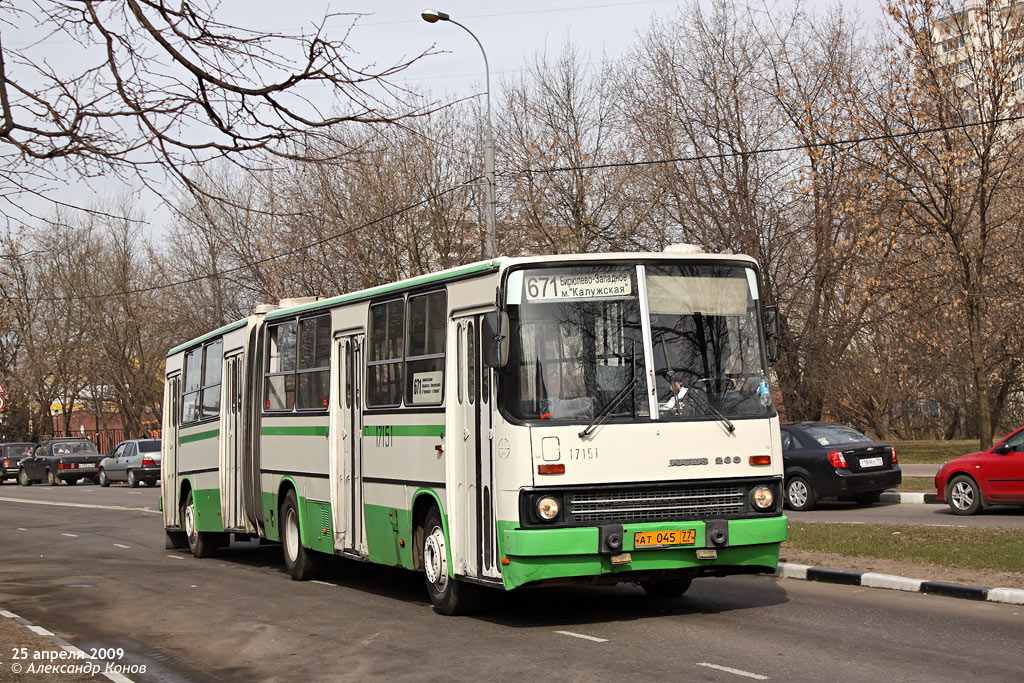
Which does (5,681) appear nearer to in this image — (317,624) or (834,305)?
(317,624)

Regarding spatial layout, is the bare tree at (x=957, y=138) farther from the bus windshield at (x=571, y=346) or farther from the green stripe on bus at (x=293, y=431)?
the bus windshield at (x=571, y=346)

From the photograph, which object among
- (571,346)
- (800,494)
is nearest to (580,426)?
(571,346)

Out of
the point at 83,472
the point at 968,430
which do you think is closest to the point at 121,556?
the point at 83,472

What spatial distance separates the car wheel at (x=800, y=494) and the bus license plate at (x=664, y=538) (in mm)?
11964

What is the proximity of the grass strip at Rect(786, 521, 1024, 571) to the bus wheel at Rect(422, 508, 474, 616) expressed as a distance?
17.0 feet

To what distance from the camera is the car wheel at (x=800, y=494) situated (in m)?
21.8

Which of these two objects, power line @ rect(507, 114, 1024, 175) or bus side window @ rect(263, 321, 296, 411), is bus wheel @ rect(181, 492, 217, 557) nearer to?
bus side window @ rect(263, 321, 296, 411)

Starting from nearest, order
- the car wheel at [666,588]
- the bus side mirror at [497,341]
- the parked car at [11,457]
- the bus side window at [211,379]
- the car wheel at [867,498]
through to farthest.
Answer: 1. the bus side mirror at [497,341]
2. the car wheel at [666,588]
3. the bus side window at [211,379]
4. the car wheel at [867,498]
5. the parked car at [11,457]

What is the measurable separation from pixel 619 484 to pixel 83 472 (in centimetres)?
4569

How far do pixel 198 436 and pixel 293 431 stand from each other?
4.49m

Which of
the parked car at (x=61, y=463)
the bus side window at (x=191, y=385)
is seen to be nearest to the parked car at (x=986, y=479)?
the bus side window at (x=191, y=385)

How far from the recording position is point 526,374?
10.4m

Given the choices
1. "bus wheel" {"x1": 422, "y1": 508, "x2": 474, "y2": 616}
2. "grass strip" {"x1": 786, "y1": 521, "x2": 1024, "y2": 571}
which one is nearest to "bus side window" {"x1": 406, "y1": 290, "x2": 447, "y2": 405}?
"bus wheel" {"x1": 422, "y1": 508, "x2": 474, "y2": 616}

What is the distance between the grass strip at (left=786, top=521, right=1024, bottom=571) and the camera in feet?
43.6
